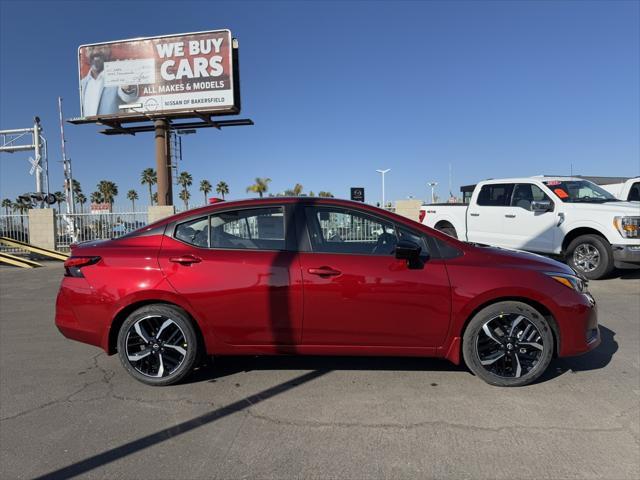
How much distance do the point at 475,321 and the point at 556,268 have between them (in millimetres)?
887

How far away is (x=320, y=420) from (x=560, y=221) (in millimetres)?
7518

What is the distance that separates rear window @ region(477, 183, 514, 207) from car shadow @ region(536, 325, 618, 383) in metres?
5.48

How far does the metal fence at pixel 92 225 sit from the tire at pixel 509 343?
1535cm

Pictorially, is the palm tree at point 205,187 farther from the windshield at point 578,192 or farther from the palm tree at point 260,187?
the windshield at point 578,192

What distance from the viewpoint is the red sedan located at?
3541mm

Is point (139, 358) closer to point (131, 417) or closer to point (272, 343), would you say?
point (131, 417)

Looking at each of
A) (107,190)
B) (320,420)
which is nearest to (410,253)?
(320,420)

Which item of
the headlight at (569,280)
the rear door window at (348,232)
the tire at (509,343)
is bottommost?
the tire at (509,343)

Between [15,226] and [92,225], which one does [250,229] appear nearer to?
[92,225]

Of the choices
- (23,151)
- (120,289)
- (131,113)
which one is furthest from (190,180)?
(120,289)

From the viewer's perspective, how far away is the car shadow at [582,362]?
3.94m

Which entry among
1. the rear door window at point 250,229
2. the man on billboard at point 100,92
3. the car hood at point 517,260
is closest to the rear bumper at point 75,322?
the rear door window at point 250,229

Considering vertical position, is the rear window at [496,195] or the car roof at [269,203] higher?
the rear window at [496,195]

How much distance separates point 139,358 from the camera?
3.71m
